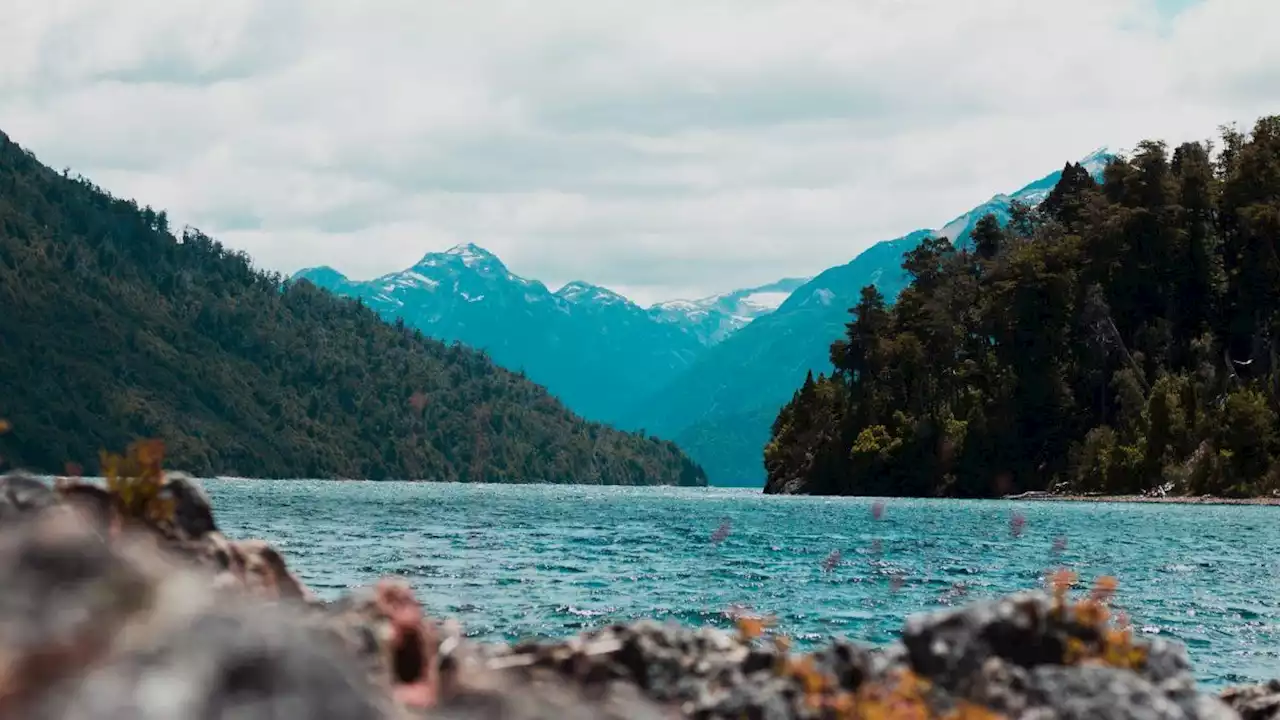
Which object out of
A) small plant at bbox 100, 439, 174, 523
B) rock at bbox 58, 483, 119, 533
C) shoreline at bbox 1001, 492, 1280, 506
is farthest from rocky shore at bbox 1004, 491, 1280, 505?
rock at bbox 58, 483, 119, 533

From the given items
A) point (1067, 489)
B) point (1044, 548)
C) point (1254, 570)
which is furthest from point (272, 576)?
point (1067, 489)

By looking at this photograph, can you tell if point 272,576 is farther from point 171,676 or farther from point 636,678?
point 171,676

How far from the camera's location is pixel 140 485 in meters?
15.8

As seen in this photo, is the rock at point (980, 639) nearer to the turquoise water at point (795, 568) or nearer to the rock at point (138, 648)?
the rock at point (138, 648)

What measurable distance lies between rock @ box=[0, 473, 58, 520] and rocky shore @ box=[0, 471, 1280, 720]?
0.03 metres

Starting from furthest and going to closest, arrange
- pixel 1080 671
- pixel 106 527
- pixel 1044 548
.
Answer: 1. pixel 1044 548
2. pixel 106 527
3. pixel 1080 671

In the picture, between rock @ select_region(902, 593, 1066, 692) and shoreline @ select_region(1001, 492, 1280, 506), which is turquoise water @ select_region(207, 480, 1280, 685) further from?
shoreline @ select_region(1001, 492, 1280, 506)

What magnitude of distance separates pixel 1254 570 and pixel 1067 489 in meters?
128

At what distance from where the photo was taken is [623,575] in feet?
172

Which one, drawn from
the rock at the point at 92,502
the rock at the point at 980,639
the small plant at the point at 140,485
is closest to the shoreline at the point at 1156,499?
the rock at the point at 980,639

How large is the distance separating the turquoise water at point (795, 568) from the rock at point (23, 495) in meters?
17.7

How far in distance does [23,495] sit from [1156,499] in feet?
520

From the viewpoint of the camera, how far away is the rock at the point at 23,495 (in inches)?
565

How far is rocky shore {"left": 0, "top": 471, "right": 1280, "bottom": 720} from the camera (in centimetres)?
682
